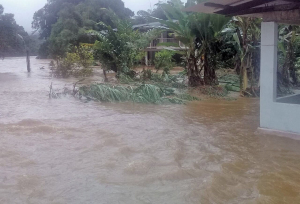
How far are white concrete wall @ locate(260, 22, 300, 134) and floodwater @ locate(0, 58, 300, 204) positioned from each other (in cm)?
32

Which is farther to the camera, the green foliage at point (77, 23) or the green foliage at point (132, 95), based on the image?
the green foliage at point (77, 23)

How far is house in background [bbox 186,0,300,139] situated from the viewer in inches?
265

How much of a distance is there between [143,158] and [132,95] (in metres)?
5.97

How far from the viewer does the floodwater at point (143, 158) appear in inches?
176

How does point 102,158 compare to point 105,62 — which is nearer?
point 102,158

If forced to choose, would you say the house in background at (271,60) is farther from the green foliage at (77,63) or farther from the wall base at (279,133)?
the green foliage at (77,63)

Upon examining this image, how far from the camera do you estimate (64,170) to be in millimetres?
5324

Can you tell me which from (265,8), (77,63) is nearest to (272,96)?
(265,8)

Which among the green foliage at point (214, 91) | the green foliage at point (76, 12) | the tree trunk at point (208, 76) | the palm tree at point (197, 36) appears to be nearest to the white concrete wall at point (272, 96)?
the palm tree at point (197, 36)

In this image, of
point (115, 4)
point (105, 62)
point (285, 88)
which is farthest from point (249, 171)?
point (115, 4)

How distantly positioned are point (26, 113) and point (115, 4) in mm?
38102

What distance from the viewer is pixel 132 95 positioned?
11.8m

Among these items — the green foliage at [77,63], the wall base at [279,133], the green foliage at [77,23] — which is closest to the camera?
the wall base at [279,133]

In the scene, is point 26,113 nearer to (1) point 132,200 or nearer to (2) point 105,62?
(1) point 132,200
